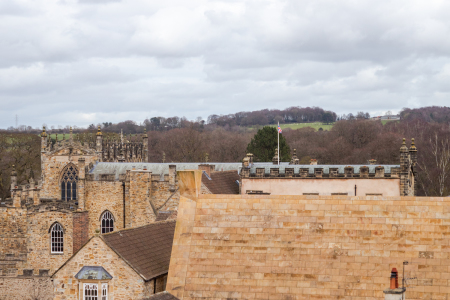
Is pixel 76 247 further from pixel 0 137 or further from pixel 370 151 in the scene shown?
pixel 370 151

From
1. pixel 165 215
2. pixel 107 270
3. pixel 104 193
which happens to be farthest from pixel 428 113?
pixel 107 270

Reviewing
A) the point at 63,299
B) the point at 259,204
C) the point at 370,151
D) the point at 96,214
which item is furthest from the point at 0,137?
the point at 259,204

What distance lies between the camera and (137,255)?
78.3 ft

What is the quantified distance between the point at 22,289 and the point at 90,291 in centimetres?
1465

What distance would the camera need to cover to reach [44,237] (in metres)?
43.1

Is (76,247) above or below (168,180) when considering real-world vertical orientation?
below

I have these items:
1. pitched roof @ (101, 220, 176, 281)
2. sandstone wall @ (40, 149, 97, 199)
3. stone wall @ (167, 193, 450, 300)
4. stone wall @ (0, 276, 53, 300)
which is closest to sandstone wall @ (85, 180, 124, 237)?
sandstone wall @ (40, 149, 97, 199)

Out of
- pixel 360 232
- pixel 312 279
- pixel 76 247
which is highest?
pixel 360 232

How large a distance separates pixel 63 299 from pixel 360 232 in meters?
11.0

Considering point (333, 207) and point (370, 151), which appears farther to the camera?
point (370, 151)

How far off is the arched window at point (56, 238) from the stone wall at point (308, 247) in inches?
985

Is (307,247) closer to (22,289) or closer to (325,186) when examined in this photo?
(325,186)

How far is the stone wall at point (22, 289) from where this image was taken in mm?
35938

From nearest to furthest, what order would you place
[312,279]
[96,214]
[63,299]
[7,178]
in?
1. [312,279]
2. [63,299]
3. [96,214]
4. [7,178]
